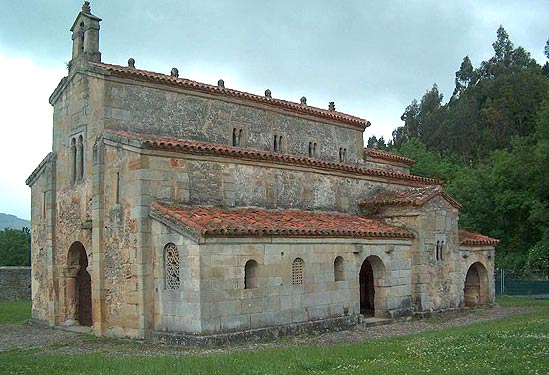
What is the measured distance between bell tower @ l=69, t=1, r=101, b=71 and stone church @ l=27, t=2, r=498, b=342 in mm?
45

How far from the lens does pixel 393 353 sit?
1268cm

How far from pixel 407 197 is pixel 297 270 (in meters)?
6.43

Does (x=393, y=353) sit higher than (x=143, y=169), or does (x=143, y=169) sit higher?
(x=143, y=169)

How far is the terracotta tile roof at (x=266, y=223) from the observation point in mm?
16141

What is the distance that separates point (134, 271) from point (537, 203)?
28.4 metres

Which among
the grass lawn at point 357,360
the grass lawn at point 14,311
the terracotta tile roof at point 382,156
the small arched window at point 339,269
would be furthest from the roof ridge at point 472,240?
the grass lawn at point 14,311

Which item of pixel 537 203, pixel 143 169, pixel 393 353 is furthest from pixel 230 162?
pixel 537 203

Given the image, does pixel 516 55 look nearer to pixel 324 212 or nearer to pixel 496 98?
pixel 496 98

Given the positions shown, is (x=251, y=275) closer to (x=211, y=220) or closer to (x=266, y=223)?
(x=266, y=223)

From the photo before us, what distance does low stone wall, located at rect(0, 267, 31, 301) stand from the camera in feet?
102

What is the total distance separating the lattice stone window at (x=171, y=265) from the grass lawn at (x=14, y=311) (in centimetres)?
886

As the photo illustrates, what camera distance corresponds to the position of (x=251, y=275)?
1709cm

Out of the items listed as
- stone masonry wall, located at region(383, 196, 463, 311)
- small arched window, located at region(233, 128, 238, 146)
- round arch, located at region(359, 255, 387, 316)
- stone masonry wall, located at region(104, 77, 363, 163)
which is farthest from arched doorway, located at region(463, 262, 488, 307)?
small arched window, located at region(233, 128, 238, 146)

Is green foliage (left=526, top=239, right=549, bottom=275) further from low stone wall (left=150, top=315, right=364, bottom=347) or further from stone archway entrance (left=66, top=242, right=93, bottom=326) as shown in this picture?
stone archway entrance (left=66, top=242, right=93, bottom=326)
